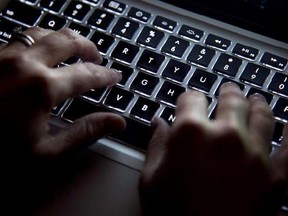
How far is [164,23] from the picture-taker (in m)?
0.76

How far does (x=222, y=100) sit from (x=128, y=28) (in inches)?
7.4

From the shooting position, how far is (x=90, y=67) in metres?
0.67

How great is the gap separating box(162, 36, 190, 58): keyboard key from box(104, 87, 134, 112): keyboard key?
8 centimetres

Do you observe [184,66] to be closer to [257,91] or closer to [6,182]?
[257,91]

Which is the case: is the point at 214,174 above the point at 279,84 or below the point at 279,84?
below

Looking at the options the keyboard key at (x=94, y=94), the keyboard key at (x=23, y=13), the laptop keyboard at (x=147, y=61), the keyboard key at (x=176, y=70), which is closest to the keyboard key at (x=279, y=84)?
the laptop keyboard at (x=147, y=61)

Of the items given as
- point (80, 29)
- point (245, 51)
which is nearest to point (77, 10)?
point (80, 29)

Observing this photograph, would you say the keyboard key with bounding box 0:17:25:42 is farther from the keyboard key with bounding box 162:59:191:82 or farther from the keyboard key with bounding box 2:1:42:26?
the keyboard key with bounding box 162:59:191:82

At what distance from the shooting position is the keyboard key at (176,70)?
0.71 metres

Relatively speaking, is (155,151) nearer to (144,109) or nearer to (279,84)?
(144,109)

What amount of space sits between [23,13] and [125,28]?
0.15 meters

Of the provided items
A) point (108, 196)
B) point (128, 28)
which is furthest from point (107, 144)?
point (128, 28)

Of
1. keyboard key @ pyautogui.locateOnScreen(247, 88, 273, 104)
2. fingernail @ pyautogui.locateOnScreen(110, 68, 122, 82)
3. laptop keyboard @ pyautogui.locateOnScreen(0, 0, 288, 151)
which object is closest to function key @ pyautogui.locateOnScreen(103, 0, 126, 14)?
laptop keyboard @ pyautogui.locateOnScreen(0, 0, 288, 151)

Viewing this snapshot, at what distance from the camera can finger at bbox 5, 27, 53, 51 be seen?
674mm
